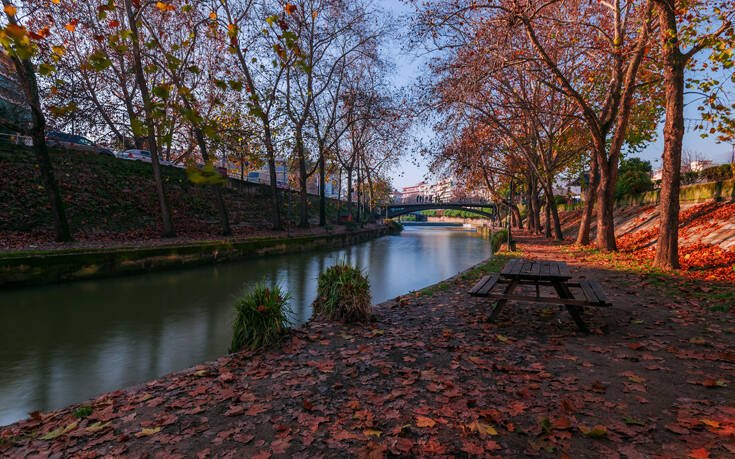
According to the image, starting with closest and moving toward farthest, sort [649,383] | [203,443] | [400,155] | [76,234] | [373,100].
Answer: [203,443] < [649,383] < [76,234] < [373,100] < [400,155]

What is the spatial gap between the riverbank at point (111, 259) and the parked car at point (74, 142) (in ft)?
39.7

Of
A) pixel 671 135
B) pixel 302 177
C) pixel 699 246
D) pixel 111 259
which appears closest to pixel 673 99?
pixel 671 135

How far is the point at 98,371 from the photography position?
5.69 metres

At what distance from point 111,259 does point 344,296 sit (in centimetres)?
983

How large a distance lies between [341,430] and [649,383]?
109 inches

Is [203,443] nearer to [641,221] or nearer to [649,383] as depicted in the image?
[649,383]

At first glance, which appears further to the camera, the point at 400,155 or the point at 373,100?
the point at 400,155

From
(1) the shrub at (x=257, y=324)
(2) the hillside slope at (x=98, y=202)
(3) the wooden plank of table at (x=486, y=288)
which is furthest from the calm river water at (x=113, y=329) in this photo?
(2) the hillside slope at (x=98, y=202)

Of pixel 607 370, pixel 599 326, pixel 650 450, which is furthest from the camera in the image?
pixel 599 326

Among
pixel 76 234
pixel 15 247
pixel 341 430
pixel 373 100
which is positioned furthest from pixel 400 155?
pixel 341 430

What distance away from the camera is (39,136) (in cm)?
1233

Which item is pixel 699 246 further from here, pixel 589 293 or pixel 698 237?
pixel 589 293

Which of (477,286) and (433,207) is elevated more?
(433,207)

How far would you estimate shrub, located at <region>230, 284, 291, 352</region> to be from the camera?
476 centimetres
